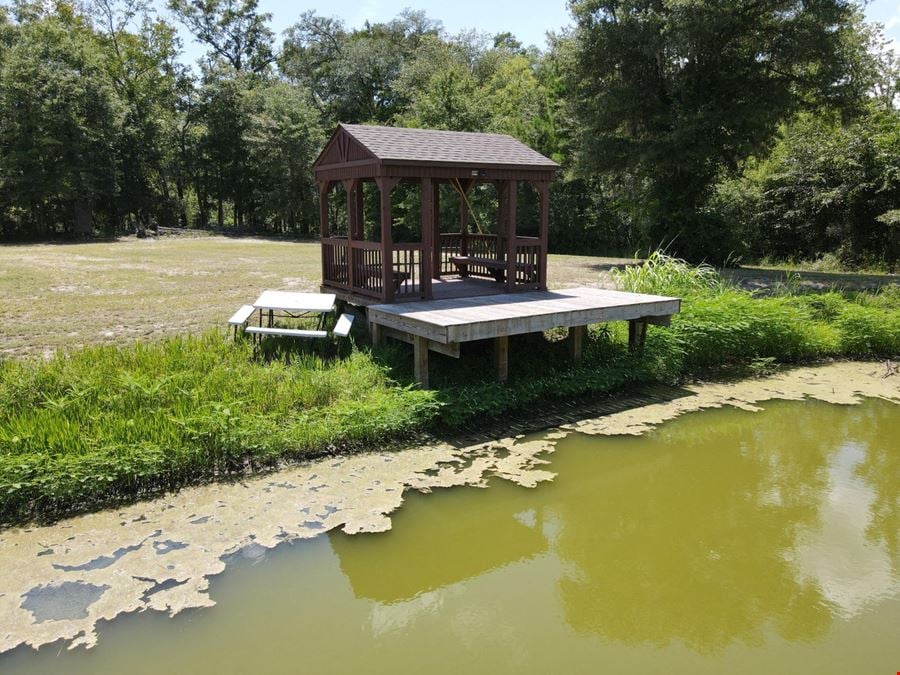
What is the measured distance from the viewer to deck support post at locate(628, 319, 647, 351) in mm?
8859

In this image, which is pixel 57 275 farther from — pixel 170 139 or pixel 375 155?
pixel 170 139

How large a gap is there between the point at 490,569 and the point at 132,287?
10106mm

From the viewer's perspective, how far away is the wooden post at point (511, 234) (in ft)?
28.0

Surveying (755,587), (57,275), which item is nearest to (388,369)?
(755,587)

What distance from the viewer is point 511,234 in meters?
8.52

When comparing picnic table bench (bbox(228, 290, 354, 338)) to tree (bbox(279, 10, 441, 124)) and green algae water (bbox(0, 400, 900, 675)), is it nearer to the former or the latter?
green algae water (bbox(0, 400, 900, 675))

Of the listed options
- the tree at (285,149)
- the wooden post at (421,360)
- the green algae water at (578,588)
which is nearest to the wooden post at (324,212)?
the wooden post at (421,360)

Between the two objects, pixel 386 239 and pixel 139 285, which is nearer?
pixel 386 239

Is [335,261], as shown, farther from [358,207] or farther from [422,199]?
[422,199]

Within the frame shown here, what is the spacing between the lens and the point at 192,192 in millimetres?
42125

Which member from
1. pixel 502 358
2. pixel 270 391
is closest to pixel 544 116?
pixel 502 358

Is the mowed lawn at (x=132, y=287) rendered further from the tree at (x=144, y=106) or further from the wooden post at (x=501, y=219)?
the tree at (x=144, y=106)

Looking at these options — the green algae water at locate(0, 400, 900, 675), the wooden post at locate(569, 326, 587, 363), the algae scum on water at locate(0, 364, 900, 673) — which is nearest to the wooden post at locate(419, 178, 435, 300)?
the wooden post at locate(569, 326, 587, 363)

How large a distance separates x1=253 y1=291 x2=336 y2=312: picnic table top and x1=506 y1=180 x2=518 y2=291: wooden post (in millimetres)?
2435
